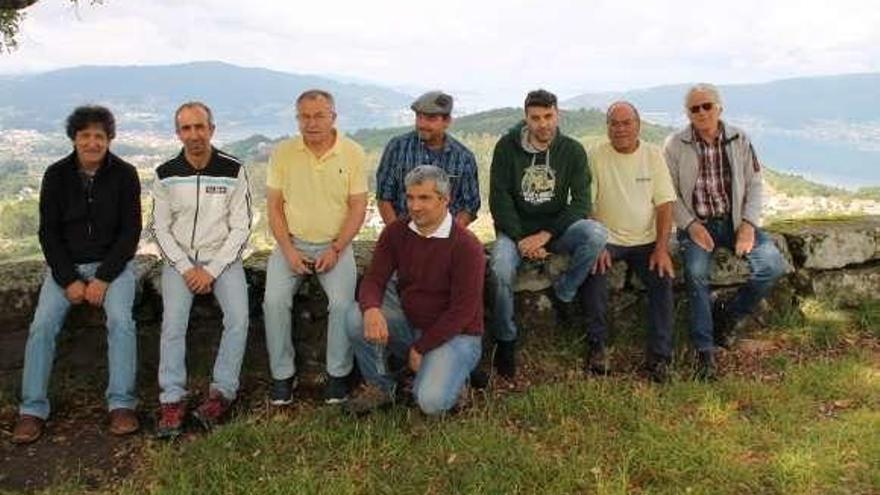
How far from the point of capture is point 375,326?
4684 mm

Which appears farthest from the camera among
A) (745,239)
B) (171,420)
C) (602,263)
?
(745,239)

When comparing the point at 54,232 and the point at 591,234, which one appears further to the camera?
the point at 591,234

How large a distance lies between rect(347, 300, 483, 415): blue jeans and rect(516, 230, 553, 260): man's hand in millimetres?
1019

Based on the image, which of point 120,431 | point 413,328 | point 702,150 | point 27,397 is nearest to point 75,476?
point 120,431

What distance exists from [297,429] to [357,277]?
1.43m

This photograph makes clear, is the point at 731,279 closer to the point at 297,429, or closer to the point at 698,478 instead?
the point at 698,478

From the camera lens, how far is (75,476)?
14.1 feet

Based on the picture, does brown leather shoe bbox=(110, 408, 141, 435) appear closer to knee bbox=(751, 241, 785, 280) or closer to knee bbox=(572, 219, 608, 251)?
knee bbox=(572, 219, 608, 251)

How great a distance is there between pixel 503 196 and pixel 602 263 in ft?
2.98

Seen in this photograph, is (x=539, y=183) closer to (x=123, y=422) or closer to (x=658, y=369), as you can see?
(x=658, y=369)

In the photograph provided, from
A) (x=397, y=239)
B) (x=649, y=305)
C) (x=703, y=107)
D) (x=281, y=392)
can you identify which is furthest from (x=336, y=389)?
(x=703, y=107)

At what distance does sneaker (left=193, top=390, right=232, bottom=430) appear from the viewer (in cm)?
485

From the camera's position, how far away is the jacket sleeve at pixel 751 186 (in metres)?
6.05

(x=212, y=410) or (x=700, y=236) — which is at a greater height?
(x=700, y=236)
